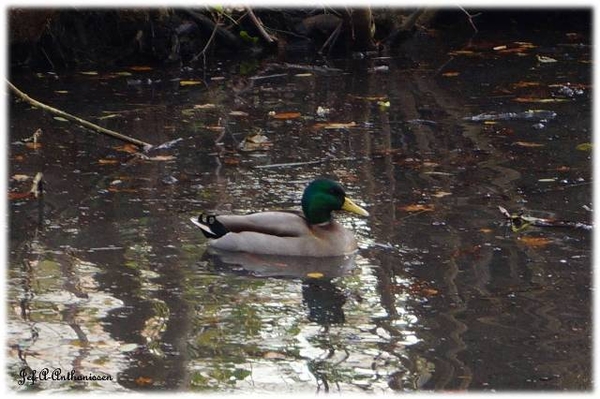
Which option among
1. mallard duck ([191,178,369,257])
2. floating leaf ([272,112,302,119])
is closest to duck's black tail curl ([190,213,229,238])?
mallard duck ([191,178,369,257])

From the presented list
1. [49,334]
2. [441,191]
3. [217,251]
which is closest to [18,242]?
[217,251]

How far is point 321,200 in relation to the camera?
26.6ft

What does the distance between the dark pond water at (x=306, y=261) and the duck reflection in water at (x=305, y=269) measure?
0.08 ft

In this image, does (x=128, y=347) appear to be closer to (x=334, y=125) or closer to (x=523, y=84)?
(x=334, y=125)

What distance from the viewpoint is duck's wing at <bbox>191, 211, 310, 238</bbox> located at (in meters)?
7.81

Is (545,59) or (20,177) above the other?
(545,59)

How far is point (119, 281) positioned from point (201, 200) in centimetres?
181

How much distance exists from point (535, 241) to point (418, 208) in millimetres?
1009

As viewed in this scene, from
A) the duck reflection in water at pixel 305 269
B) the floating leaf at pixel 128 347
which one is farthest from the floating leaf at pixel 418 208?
the floating leaf at pixel 128 347

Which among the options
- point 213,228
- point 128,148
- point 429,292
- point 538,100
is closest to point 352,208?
point 213,228

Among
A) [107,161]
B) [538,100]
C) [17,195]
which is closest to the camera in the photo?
[17,195]

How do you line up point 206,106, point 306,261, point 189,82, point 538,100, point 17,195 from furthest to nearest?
point 189,82, point 538,100, point 206,106, point 17,195, point 306,261

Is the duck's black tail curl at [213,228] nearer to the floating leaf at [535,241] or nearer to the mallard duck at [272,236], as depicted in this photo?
the mallard duck at [272,236]

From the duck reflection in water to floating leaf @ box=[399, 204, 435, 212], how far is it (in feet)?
3.08
